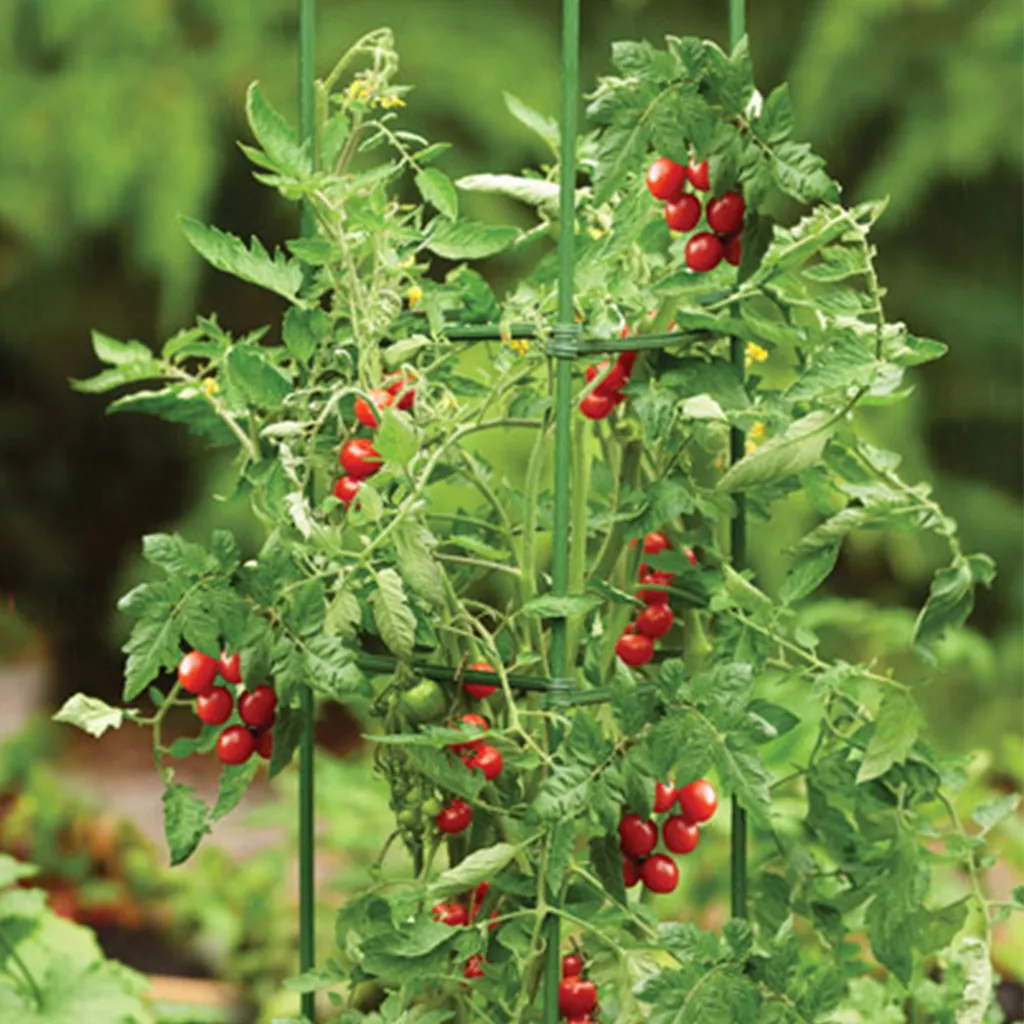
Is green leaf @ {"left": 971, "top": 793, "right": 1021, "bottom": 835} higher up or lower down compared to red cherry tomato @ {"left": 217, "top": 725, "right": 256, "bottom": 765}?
lower down

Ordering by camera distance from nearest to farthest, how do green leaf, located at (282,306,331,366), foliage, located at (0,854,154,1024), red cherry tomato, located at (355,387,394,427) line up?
red cherry tomato, located at (355,387,394,427), green leaf, located at (282,306,331,366), foliage, located at (0,854,154,1024)

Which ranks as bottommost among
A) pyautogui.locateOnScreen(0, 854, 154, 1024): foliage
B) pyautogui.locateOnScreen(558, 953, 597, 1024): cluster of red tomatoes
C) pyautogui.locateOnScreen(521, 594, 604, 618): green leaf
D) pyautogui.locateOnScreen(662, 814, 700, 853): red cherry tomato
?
pyautogui.locateOnScreen(0, 854, 154, 1024): foliage

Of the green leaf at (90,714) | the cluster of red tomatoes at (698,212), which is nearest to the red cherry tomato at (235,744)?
the green leaf at (90,714)

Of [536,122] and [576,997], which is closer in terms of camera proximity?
[576,997]

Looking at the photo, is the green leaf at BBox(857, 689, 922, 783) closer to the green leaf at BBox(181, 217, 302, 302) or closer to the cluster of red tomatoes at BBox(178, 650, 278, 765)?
the cluster of red tomatoes at BBox(178, 650, 278, 765)

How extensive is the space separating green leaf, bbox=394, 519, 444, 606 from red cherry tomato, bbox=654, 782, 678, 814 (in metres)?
0.27

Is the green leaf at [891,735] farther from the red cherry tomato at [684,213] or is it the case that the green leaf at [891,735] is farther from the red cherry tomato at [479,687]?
the red cherry tomato at [684,213]

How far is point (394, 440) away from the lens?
1354 mm

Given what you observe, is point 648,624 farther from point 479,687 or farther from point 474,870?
point 474,870

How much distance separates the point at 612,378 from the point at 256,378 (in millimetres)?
287

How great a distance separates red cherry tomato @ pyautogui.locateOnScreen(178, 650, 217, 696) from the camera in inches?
59.2

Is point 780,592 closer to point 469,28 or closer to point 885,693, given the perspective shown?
point 885,693

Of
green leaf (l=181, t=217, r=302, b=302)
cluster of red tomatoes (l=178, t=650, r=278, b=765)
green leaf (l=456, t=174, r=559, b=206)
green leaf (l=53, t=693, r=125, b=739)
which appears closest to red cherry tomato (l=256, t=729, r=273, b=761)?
cluster of red tomatoes (l=178, t=650, r=278, b=765)

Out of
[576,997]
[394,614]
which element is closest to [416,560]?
[394,614]
